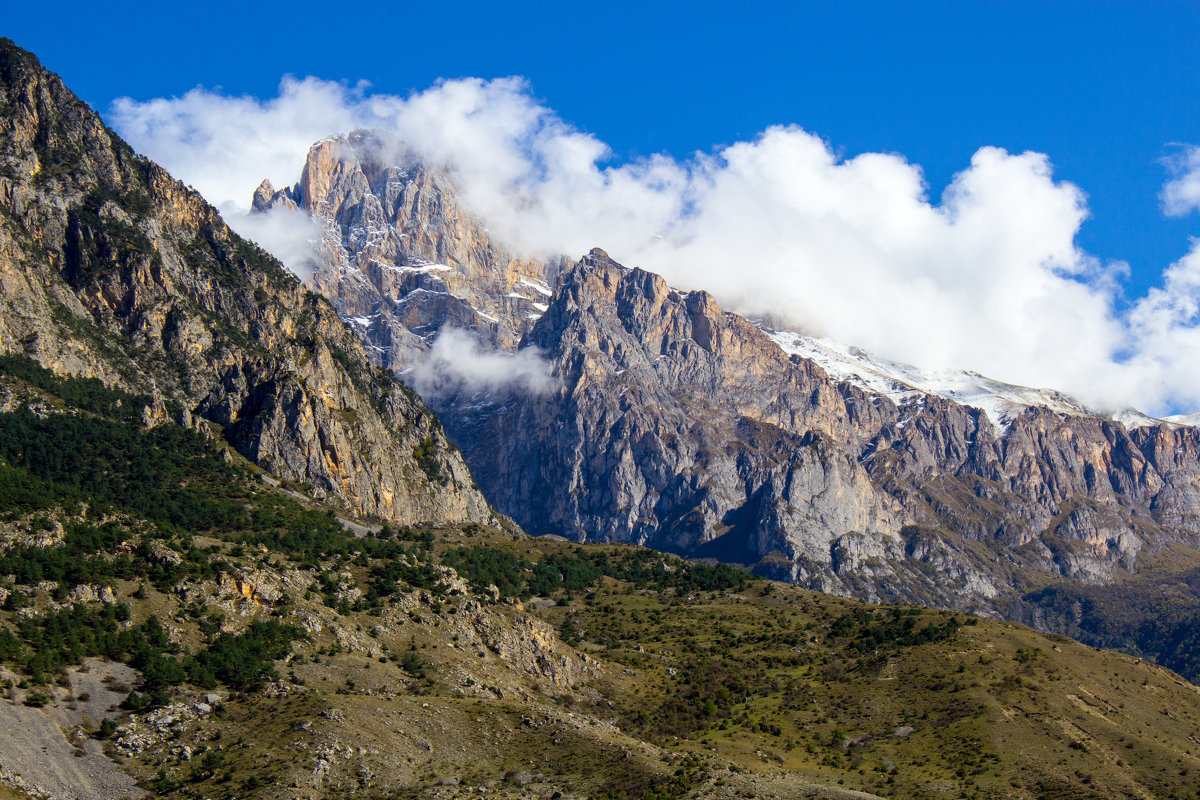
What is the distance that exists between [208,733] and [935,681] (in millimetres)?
121541

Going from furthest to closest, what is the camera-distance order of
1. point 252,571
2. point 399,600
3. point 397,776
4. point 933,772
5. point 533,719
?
1. point 399,600
2. point 252,571
3. point 933,772
4. point 533,719
5. point 397,776

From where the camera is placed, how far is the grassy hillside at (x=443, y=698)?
4628 inches

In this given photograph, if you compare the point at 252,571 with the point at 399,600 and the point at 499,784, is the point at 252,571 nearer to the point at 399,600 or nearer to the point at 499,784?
the point at 399,600

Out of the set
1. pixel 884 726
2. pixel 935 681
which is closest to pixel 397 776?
pixel 884 726

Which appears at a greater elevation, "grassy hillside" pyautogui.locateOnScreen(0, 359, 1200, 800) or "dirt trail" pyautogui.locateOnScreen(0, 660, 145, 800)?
"grassy hillside" pyautogui.locateOnScreen(0, 359, 1200, 800)

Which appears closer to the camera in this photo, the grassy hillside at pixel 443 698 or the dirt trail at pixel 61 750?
the dirt trail at pixel 61 750

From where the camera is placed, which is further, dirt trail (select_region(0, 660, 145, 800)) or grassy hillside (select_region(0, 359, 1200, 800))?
grassy hillside (select_region(0, 359, 1200, 800))

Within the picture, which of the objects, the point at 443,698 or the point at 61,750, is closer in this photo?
the point at 61,750

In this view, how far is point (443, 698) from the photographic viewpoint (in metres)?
142

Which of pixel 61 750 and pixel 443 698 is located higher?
pixel 443 698

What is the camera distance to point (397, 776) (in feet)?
382

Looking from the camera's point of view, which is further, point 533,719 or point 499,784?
point 533,719

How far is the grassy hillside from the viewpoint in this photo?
11756cm

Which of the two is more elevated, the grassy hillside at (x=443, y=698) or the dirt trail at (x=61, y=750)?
the grassy hillside at (x=443, y=698)
